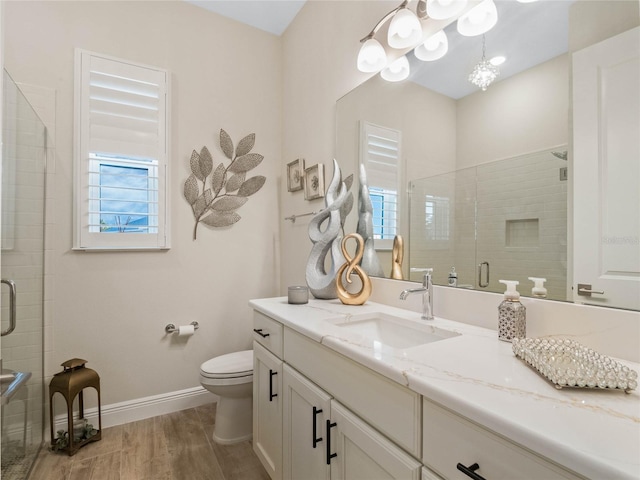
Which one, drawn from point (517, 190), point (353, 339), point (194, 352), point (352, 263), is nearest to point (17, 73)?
point (194, 352)

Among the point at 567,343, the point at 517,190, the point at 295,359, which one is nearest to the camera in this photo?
the point at 567,343

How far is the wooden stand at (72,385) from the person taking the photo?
178 centimetres

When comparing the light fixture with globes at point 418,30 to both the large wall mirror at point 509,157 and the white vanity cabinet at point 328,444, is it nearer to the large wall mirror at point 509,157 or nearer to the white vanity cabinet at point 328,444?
the large wall mirror at point 509,157

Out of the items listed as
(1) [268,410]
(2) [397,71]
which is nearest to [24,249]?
(1) [268,410]

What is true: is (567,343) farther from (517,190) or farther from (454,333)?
(517,190)

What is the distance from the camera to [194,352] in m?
2.36

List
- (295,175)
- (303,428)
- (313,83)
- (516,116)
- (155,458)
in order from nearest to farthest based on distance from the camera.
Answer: (516,116), (303,428), (155,458), (313,83), (295,175)

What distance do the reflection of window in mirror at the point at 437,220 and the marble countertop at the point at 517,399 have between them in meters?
0.43

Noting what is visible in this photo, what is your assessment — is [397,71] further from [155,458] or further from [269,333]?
[155,458]

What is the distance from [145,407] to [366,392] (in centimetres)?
194

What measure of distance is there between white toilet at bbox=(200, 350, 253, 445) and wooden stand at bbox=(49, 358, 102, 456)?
0.63 meters

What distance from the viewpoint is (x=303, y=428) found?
1.20 m

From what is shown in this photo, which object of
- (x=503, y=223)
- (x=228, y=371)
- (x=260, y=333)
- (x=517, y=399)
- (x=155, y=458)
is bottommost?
(x=155, y=458)

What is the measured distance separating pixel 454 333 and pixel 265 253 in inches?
71.4
